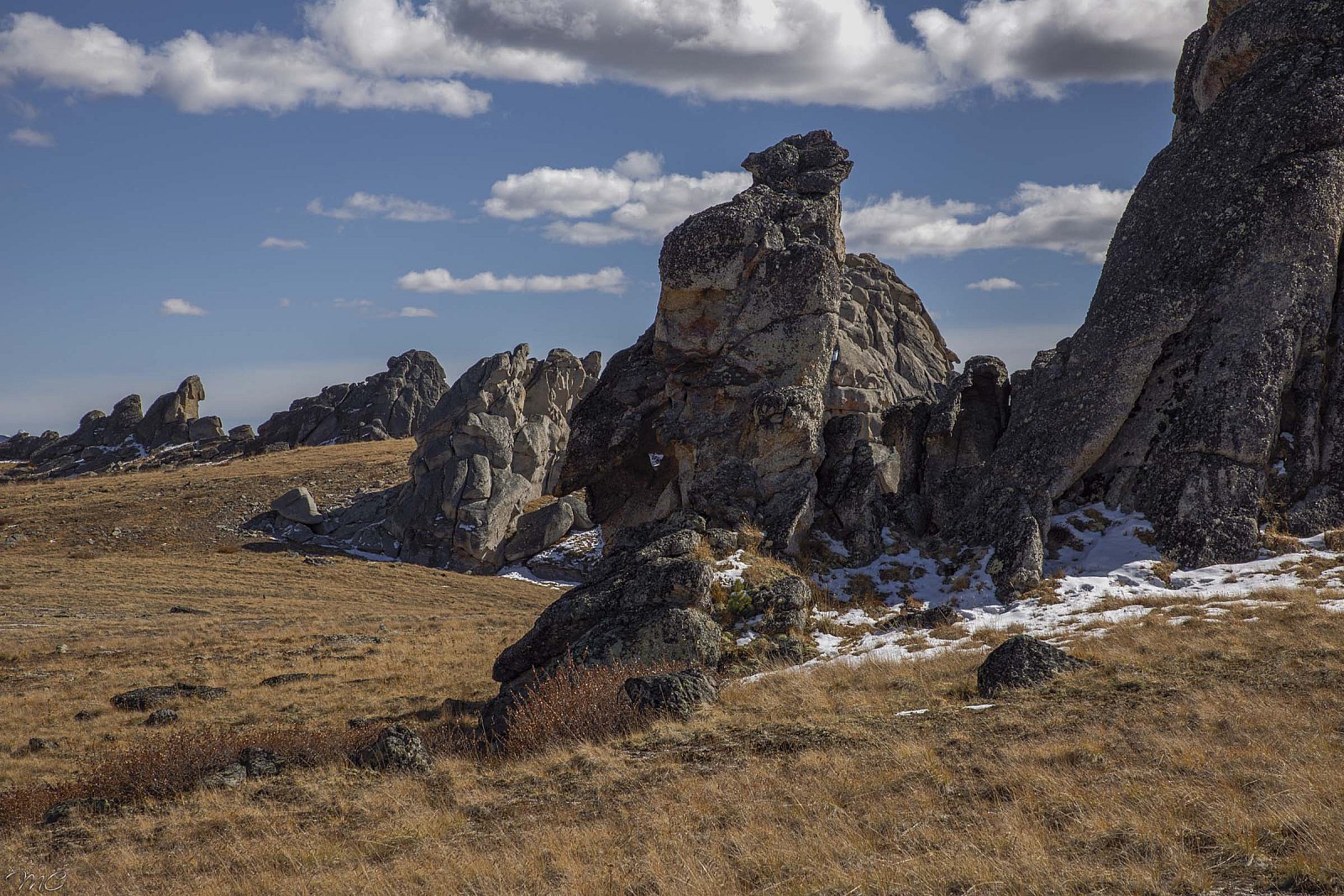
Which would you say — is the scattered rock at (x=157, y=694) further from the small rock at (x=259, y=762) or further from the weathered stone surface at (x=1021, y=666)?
the weathered stone surface at (x=1021, y=666)

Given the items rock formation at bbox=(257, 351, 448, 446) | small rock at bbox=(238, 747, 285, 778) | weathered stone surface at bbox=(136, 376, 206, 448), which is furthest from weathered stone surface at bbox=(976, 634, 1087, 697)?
weathered stone surface at bbox=(136, 376, 206, 448)

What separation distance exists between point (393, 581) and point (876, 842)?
48.4 meters

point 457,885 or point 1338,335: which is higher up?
point 1338,335

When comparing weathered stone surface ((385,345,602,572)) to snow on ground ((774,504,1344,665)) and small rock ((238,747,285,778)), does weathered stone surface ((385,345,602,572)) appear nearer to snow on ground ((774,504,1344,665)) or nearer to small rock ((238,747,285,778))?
snow on ground ((774,504,1344,665))

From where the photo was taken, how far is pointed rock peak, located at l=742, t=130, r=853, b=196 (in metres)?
30.1

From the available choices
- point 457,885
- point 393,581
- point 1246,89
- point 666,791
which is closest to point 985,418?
point 1246,89

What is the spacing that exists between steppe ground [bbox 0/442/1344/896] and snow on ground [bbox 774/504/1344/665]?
926 millimetres

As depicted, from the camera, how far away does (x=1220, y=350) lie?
23125mm

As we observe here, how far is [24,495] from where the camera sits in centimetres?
7844

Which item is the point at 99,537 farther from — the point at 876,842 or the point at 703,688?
A: the point at 876,842

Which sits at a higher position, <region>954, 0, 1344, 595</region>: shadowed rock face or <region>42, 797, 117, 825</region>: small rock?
<region>954, 0, 1344, 595</region>: shadowed rock face

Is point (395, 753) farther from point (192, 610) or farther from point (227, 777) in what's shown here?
point (192, 610)

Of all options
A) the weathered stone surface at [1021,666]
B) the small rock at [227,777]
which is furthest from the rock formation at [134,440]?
the weathered stone surface at [1021,666]

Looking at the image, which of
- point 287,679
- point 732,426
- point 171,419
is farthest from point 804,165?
point 171,419
